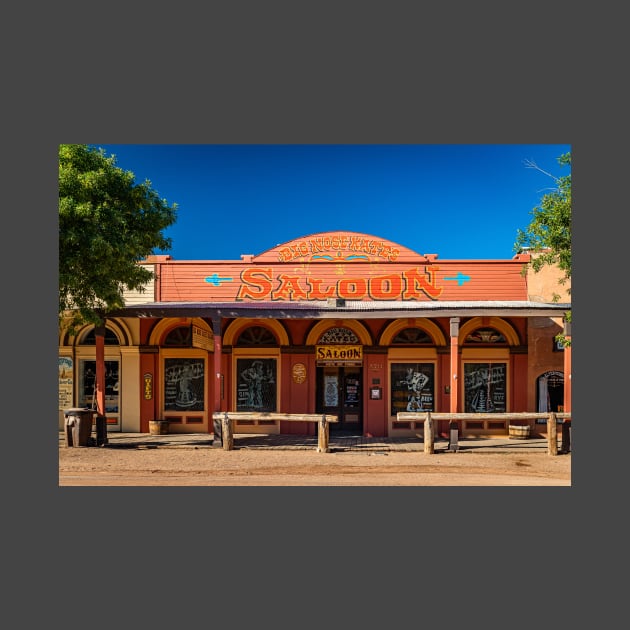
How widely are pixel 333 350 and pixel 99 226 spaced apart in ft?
23.6

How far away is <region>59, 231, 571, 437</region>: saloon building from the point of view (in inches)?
567

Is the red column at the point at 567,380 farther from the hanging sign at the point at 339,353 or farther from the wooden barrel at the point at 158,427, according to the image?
the wooden barrel at the point at 158,427

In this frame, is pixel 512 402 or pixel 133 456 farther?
pixel 512 402

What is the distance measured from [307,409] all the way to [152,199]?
6945 mm

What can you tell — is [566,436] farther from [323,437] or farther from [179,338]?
[179,338]

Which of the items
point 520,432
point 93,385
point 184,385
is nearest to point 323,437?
point 184,385

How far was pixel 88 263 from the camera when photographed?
389 inches

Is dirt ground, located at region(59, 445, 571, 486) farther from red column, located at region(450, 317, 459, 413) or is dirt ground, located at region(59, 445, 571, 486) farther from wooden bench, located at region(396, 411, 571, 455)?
red column, located at region(450, 317, 459, 413)

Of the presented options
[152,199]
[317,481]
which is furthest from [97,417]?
[317,481]

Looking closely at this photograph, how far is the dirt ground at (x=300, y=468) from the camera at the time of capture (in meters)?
9.48

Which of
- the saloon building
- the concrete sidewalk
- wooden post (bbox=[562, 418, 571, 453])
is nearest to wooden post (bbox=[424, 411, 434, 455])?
the concrete sidewalk

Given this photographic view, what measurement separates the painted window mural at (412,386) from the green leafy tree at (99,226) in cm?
741

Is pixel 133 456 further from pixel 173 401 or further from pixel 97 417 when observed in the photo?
pixel 173 401

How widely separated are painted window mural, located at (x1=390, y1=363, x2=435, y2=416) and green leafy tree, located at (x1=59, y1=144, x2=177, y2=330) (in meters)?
7.41
